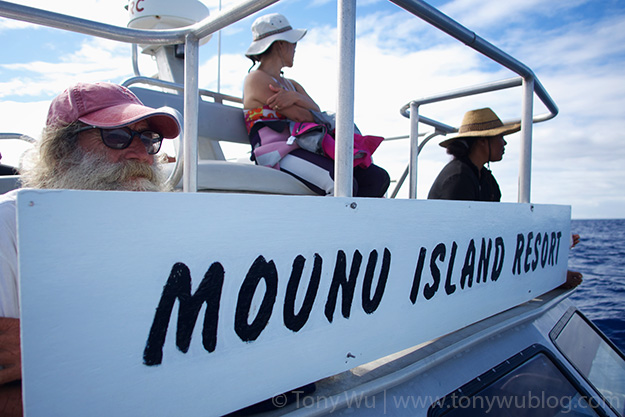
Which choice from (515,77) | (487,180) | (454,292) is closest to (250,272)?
(454,292)

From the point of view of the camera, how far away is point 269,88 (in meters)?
2.20

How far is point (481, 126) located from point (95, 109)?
2.65 metres

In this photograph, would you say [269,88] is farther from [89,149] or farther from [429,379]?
[429,379]

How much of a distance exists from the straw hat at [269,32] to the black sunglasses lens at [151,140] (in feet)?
3.63

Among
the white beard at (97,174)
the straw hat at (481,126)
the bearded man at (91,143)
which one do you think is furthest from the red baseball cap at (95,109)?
the straw hat at (481,126)

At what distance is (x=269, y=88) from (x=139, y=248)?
1607 mm

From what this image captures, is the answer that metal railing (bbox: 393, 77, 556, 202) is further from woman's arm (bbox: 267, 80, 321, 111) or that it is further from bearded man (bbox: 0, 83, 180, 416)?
bearded man (bbox: 0, 83, 180, 416)

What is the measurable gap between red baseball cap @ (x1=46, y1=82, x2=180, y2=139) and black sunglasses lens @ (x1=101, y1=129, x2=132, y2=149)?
43 mm

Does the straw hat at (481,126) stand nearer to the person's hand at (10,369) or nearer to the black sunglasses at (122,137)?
the black sunglasses at (122,137)

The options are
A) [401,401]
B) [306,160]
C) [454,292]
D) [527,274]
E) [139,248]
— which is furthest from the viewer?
[527,274]

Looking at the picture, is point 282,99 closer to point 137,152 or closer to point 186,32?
point 186,32

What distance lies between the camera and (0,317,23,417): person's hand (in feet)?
2.73

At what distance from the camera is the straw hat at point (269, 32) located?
92.4 inches

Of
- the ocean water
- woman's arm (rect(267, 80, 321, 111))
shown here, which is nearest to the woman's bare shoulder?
woman's arm (rect(267, 80, 321, 111))
